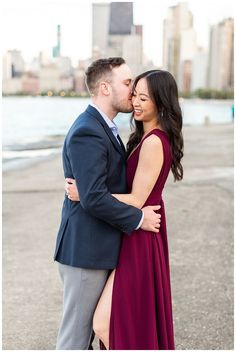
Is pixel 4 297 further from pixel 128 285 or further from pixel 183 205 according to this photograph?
pixel 183 205

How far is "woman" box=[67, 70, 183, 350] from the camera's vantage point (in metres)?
2.68

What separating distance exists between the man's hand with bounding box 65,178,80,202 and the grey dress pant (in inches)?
15.2

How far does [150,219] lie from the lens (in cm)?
272

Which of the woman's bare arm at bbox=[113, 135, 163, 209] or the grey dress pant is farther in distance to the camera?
the grey dress pant

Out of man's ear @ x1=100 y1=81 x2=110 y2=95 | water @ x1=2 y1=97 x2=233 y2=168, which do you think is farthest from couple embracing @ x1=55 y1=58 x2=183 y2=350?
water @ x1=2 y1=97 x2=233 y2=168

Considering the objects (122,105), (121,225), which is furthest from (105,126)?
(121,225)

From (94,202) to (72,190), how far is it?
22cm

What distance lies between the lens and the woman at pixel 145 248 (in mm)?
2684

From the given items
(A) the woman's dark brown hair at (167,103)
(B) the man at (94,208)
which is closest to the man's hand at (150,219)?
(B) the man at (94,208)

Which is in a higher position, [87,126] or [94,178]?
[87,126]

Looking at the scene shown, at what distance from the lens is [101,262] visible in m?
2.73

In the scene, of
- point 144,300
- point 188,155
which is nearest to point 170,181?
point 188,155

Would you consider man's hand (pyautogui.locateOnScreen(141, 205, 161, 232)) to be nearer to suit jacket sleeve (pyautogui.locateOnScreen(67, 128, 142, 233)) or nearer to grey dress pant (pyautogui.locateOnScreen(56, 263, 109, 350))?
suit jacket sleeve (pyautogui.locateOnScreen(67, 128, 142, 233))

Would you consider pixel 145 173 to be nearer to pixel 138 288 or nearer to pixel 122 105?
pixel 122 105
